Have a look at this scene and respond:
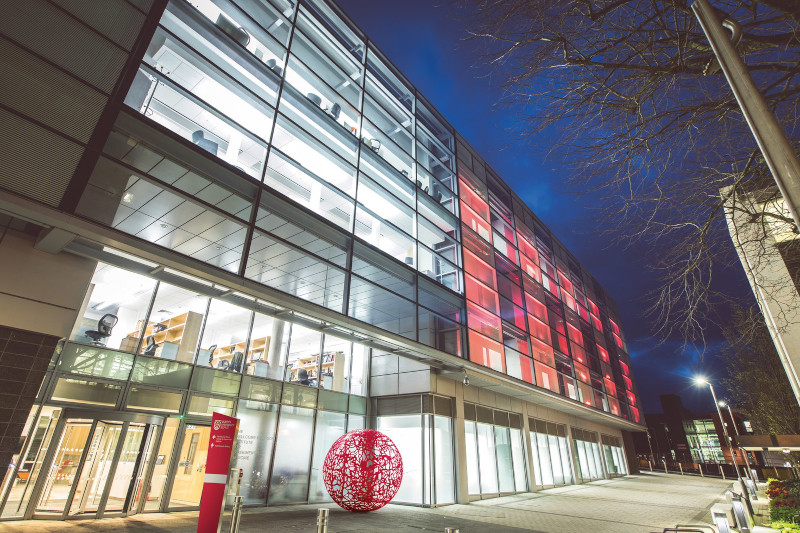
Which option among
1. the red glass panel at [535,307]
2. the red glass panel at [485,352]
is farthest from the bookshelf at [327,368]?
the red glass panel at [535,307]

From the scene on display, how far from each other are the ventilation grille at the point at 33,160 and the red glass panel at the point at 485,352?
1475 cm

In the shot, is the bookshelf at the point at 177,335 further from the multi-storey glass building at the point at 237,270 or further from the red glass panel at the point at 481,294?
the red glass panel at the point at 481,294

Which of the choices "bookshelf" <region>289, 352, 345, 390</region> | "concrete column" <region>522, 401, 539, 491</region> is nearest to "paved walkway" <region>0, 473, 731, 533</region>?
"concrete column" <region>522, 401, 539, 491</region>

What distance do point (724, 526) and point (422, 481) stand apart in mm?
9522

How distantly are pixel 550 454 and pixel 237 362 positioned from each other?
19840 mm

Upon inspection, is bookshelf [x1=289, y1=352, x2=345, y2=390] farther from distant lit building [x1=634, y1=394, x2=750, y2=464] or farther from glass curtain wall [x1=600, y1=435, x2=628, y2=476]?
distant lit building [x1=634, y1=394, x2=750, y2=464]

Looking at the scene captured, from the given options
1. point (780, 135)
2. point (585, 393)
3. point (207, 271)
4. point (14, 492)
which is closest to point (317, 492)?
point (14, 492)

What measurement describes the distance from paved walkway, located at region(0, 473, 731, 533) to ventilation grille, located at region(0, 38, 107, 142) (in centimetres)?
832

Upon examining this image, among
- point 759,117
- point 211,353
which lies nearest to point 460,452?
point 211,353

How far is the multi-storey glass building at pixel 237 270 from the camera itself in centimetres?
745

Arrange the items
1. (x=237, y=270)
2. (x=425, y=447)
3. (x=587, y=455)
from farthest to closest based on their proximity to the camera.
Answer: (x=587, y=455)
(x=425, y=447)
(x=237, y=270)

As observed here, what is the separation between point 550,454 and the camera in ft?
76.8

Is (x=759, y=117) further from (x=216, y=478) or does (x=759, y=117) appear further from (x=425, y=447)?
(x=425, y=447)

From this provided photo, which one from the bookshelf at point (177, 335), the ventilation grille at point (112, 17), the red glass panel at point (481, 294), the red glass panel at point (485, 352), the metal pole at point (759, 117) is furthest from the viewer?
the red glass panel at point (481, 294)
